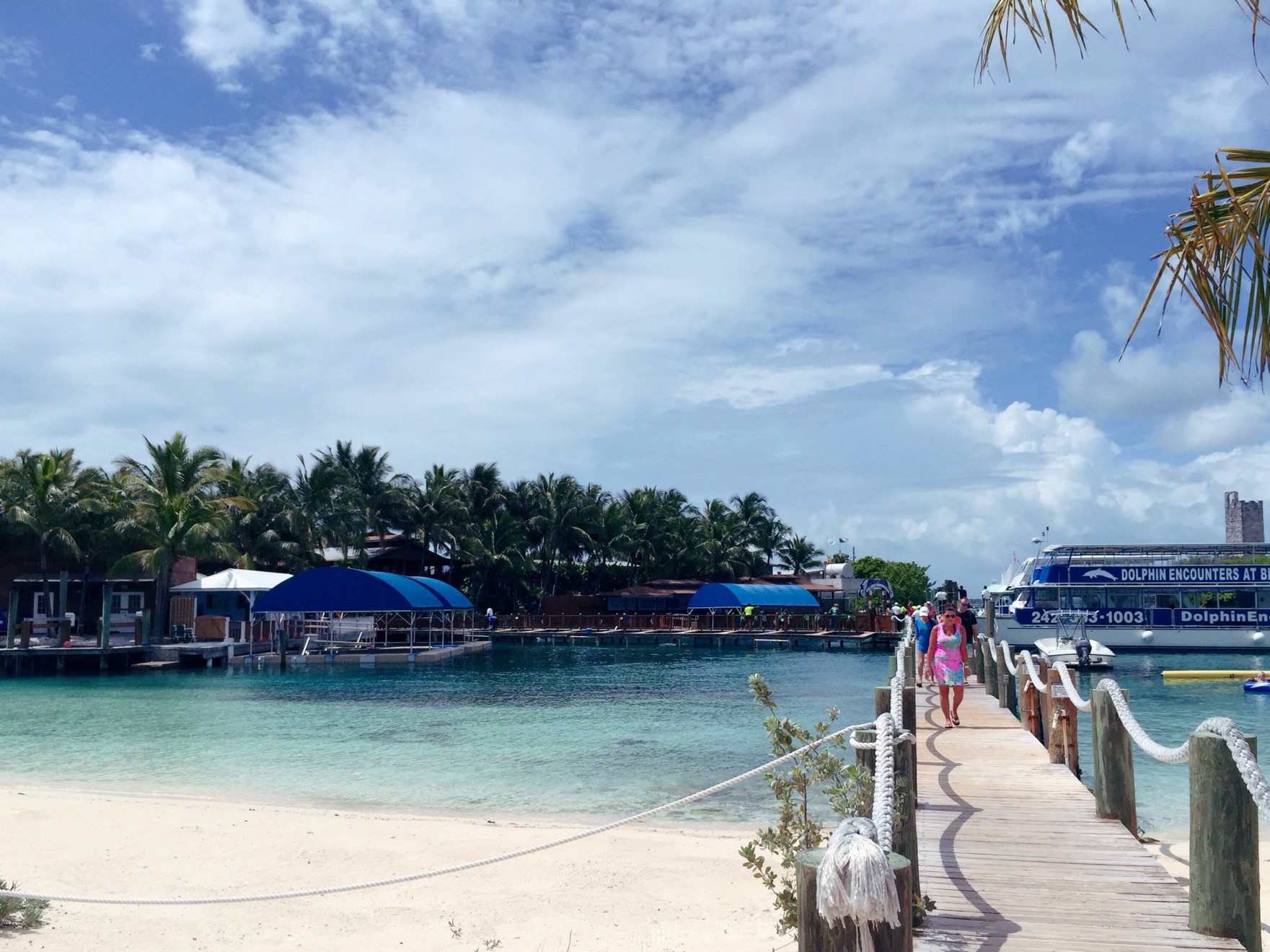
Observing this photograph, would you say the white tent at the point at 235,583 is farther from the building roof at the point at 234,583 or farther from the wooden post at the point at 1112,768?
the wooden post at the point at 1112,768

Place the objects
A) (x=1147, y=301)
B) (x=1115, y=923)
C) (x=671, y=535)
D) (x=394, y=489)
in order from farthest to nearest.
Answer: (x=671, y=535), (x=394, y=489), (x=1115, y=923), (x=1147, y=301)

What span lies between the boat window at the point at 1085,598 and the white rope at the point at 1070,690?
3509 centimetres

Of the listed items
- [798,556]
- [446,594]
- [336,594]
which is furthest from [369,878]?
[798,556]

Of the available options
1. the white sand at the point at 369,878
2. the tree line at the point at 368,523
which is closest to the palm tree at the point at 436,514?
the tree line at the point at 368,523

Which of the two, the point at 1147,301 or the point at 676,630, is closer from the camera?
the point at 1147,301

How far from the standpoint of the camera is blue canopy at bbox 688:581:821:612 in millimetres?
58000

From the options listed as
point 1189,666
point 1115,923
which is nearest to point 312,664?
point 1189,666

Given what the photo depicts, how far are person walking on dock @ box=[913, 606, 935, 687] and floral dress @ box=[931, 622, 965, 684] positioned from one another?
5.55m

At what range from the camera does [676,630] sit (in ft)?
188

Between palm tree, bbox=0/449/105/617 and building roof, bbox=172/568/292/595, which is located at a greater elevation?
palm tree, bbox=0/449/105/617

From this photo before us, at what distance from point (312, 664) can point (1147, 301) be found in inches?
1533

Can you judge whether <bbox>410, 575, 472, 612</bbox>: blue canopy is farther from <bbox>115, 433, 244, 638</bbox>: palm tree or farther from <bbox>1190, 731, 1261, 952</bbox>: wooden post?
<bbox>1190, 731, 1261, 952</bbox>: wooden post

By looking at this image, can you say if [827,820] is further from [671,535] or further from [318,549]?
[671,535]

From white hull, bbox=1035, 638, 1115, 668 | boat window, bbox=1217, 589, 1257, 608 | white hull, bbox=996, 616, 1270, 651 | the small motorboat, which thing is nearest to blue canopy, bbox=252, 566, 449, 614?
the small motorboat
